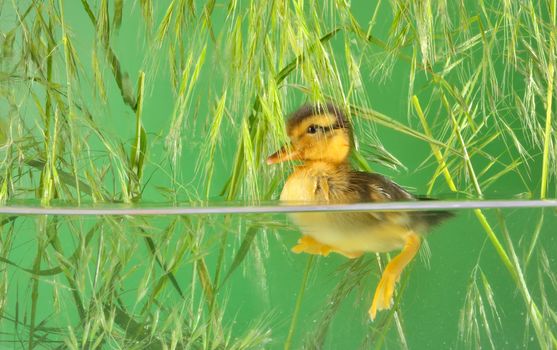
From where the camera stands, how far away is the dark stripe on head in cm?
67

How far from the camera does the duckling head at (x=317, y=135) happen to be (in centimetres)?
67

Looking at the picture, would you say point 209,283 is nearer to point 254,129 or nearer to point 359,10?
point 254,129

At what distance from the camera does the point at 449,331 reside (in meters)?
0.54

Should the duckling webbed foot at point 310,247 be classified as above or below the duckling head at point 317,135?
below

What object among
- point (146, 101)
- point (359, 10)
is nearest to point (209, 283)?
point (146, 101)

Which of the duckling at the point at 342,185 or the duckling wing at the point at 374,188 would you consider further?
the duckling wing at the point at 374,188

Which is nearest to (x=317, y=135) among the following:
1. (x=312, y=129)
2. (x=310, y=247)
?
(x=312, y=129)

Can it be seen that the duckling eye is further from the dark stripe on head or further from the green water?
the green water

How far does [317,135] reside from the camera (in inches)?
26.3

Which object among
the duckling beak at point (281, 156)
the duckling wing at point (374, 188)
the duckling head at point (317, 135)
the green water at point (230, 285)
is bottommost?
the green water at point (230, 285)

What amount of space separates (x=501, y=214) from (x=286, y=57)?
239 millimetres

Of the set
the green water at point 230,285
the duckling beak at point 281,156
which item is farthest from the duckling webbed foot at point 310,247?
the duckling beak at point 281,156

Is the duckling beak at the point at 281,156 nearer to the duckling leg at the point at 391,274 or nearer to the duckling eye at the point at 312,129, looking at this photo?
the duckling eye at the point at 312,129

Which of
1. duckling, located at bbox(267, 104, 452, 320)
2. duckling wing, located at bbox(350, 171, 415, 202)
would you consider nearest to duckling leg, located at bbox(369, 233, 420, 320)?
duckling, located at bbox(267, 104, 452, 320)
